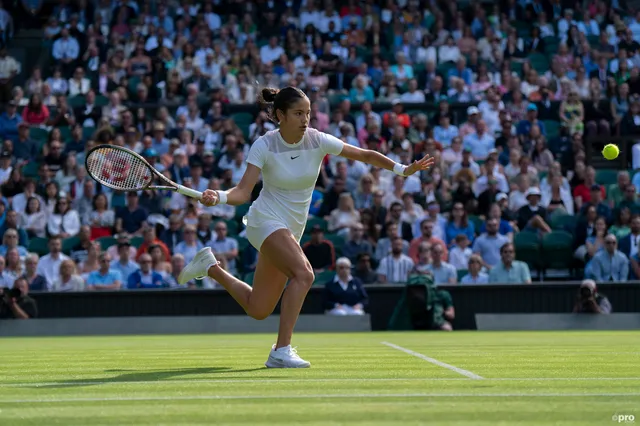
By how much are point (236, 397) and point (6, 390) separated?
1366 millimetres

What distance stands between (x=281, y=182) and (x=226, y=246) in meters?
9.82

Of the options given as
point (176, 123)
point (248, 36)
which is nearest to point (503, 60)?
point (248, 36)

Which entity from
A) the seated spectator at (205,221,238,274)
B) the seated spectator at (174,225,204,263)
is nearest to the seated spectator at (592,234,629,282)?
the seated spectator at (205,221,238,274)

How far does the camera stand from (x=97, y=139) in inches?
749

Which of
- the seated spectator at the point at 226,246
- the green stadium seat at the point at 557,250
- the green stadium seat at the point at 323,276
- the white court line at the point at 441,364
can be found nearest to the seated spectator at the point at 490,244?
the green stadium seat at the point at 557,250

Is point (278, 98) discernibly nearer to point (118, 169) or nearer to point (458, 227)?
point (118, 169)

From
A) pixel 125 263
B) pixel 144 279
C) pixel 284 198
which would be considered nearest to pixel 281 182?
pixel 284 198

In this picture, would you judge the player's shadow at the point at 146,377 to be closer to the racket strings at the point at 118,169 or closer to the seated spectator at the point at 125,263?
the racket strings at the point at 118,169

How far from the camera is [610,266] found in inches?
659

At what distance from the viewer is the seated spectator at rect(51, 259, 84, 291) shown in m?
16.6

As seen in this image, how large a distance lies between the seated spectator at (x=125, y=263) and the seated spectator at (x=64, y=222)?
1619 millimetres

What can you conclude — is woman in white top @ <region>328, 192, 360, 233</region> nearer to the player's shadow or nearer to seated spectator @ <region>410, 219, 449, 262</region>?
seated spectator @ <region>410, 219, 449, 262</region>

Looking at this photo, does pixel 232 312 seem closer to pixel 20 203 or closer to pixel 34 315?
pixel 34 315

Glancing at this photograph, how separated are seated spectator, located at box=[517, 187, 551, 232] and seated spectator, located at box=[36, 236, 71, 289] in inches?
287
